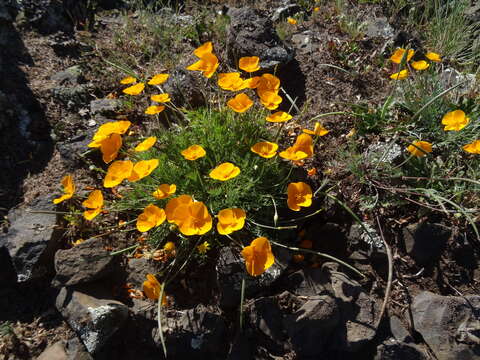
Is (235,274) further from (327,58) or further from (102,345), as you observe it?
(327,58)

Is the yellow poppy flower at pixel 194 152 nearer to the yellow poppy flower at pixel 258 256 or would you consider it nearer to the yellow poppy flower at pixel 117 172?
the yellow poppy flower at pixel 117 172

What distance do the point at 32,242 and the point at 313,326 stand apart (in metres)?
2.24

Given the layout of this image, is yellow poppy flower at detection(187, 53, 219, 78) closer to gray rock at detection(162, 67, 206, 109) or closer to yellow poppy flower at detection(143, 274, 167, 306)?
gray rock at detection(162, 67, 206, 109)

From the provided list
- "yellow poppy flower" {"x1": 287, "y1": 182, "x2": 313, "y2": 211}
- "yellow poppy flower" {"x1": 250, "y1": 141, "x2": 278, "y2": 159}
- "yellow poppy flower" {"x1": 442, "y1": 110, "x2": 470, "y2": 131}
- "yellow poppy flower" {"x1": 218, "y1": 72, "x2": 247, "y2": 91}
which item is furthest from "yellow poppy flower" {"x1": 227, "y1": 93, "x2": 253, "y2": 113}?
"yellow poppy flower" {"x1": 442, "y1": 110, "x2": 470, "y2": 131}

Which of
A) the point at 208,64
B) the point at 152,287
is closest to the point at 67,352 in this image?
the point at 152,287

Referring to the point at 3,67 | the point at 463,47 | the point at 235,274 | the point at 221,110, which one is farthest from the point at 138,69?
the point at 463,47

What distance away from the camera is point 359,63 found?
4117 millimetres

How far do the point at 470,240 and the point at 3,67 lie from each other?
495 centimetres

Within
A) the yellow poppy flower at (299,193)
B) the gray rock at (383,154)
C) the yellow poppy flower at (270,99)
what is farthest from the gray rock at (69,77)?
the gray rock at (383,154)

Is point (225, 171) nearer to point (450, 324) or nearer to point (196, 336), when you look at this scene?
point (196, 336)

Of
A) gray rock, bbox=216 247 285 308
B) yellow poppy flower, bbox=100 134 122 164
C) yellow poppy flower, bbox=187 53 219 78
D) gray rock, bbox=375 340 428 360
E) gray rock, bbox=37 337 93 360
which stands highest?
yellow poppy flower, bbox=187 53 219 78

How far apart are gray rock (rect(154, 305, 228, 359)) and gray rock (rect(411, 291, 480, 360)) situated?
138 centimetres

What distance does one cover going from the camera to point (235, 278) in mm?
2527

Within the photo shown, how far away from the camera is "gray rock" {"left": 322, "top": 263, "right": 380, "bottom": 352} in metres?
2.34
